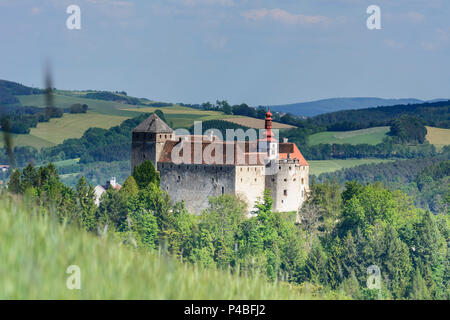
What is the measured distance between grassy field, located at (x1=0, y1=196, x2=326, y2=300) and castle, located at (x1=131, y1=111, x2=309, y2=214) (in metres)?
64.2

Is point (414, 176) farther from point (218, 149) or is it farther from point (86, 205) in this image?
point (86, 205)

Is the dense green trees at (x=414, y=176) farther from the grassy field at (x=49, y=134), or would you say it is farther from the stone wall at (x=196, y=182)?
the stone wall at (x=196, y=182)

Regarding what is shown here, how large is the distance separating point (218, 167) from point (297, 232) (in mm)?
9704

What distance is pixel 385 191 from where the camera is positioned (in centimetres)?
9025

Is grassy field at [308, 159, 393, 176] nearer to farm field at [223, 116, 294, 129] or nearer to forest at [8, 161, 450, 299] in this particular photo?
farm field at [223, 116, 294, 129]

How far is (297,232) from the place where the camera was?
3172 inches

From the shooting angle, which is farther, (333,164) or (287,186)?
(333,164)

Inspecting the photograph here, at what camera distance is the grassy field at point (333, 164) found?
175m

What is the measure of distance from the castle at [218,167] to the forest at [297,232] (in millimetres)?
1455

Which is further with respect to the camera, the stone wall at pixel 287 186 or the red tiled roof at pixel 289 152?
the red tiled roof at pixel 289 152

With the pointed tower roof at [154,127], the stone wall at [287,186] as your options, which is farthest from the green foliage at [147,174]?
the stone wall at [287,186]

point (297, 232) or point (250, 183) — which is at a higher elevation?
point (250, 183)

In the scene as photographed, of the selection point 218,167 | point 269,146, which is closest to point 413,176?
point 269,146
